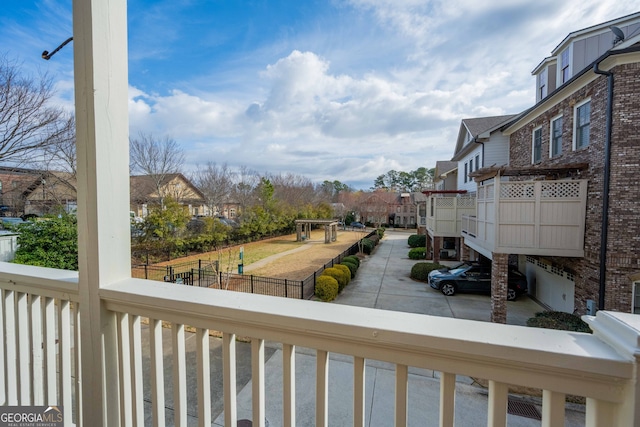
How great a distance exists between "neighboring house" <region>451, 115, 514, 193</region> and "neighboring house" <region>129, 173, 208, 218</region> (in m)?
14.4

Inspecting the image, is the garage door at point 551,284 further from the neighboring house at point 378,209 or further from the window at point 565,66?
the neighboring house at point 378,209

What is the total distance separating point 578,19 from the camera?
7.24ft

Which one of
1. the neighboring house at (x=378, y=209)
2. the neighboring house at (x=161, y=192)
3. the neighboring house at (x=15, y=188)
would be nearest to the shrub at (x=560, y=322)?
the neighboring house at (x=15, y=188)

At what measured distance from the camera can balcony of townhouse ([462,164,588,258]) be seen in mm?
6344

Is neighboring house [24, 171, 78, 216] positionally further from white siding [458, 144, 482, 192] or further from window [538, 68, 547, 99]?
white siding [458, 144, 482, 192]

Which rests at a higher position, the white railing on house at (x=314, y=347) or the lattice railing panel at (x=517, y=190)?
the lattice railing panel at (x=517, y=190)

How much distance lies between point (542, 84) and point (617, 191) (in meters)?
5.57

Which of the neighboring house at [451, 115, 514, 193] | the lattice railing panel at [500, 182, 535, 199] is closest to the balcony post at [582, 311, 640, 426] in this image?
the lattice railing panel at [500, 182, 535, 199]

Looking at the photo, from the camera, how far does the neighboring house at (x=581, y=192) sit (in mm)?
5414

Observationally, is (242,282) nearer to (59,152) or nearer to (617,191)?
(59,152)

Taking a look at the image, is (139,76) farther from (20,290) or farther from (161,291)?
(161,291)

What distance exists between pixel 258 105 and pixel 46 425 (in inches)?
103

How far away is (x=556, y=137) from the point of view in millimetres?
7793

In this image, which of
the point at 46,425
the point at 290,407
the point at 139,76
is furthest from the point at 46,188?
the point at 290,407
